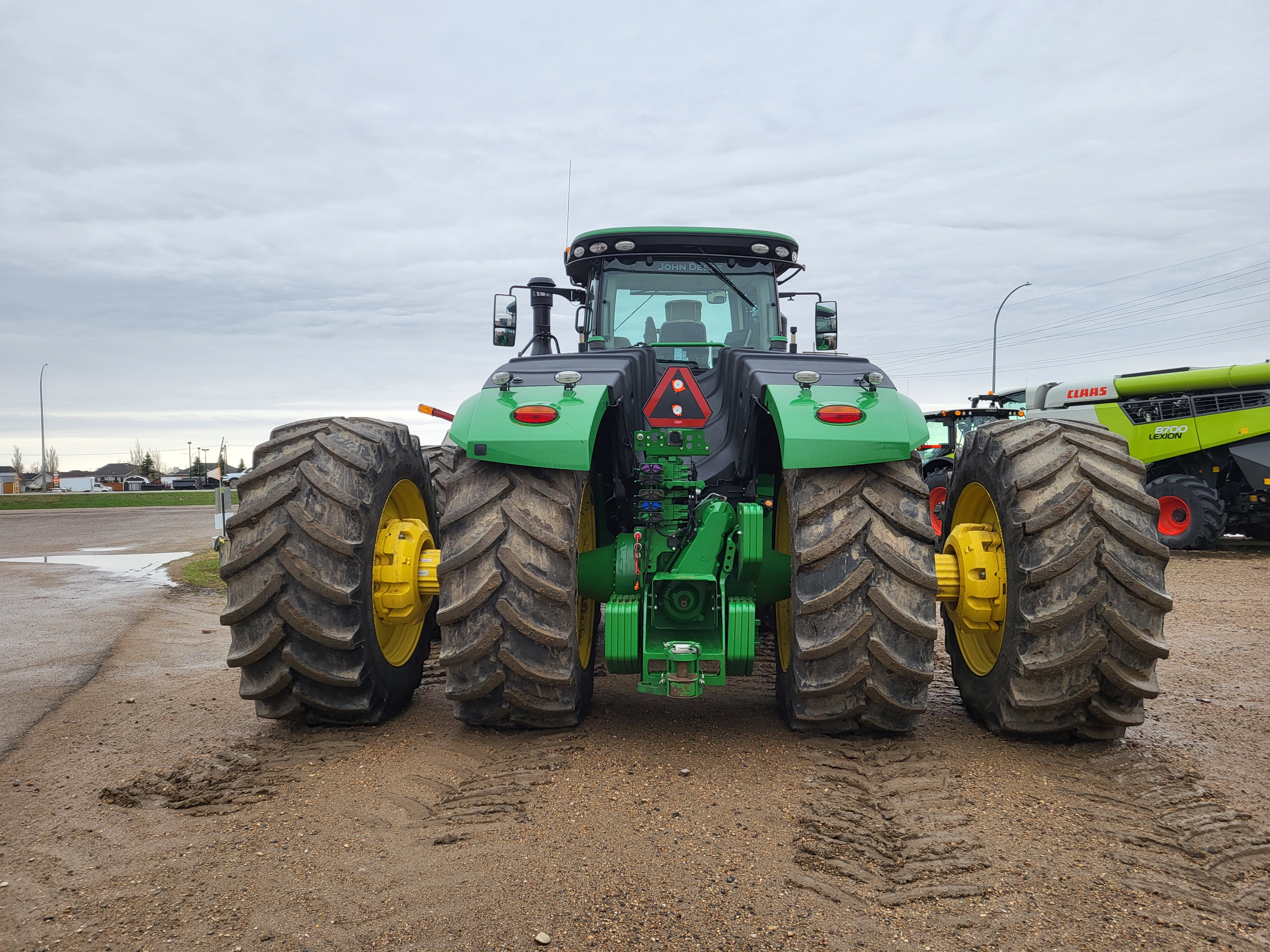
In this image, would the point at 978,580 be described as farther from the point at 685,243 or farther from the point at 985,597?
the point at 685,243

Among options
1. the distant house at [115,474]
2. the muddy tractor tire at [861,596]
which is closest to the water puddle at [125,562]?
the muddy tractor tire at [861,596]

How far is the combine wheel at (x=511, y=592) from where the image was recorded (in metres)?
3.69

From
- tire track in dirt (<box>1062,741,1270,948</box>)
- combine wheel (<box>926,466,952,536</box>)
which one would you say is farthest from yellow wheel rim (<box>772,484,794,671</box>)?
combine wheel (<box>926,466,952,536</box>)

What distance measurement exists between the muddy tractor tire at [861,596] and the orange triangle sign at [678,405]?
0.60 meters

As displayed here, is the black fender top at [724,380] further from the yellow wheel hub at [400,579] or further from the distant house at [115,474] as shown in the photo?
the distant house at [115,474]

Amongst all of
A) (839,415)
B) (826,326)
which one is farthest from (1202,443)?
(839,415)

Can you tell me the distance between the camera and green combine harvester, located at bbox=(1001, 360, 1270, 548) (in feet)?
41.0

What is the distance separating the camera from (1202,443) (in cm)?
1288

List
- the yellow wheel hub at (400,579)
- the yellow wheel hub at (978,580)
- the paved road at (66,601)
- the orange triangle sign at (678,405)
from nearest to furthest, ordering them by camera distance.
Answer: the yellow wheel hub at (978,580) → the orange triangle sign at (678,405) → the yellow wheel hub at (400,579) → the paved road at (66,601)

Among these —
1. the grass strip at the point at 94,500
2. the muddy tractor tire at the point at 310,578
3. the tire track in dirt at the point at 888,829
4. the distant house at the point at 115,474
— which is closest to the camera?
the tire track in dirt at the point at 888,829

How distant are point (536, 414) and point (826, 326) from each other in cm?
364

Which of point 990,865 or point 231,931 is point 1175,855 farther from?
point 231,931

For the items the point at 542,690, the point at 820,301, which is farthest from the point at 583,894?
the point at 820,301

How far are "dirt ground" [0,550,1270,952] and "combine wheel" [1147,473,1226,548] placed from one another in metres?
9.29
